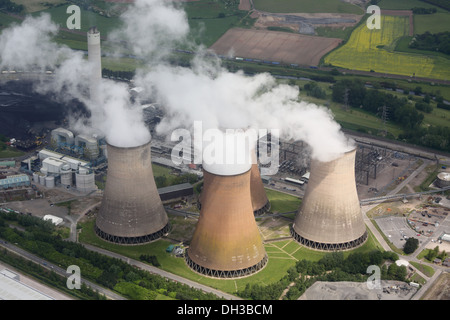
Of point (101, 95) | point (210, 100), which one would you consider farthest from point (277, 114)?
point (101, 95)

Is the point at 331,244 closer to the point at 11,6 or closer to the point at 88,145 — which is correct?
the point at 88,145

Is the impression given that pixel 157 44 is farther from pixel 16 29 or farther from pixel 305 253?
pixel 305 253

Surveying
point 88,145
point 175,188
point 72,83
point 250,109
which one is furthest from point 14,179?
point 250,109

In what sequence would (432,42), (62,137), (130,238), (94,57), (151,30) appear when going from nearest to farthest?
(130,238), (94,57), (62,137), (151,30), (432,42)

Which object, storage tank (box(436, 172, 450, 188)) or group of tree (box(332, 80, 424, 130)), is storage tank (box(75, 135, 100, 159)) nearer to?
group of tree (box(332, 80, 424, 130))

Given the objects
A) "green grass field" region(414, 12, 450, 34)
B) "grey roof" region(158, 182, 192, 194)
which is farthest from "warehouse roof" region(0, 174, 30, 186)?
"green grass field" region(414, 12, 450, 34)

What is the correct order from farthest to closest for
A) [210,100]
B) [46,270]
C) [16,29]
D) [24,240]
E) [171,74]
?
1. [16,29]
2. [171,74]
3. [210,100]
4. [24,240]
5. [46,270]

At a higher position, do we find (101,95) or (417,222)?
(101,95)
